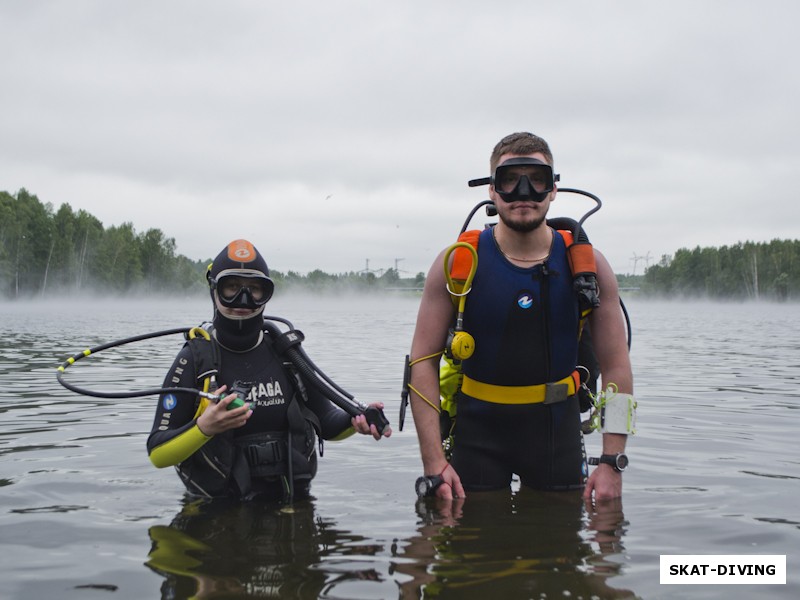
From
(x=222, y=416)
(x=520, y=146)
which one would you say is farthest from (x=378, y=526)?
(x=520, y=146)

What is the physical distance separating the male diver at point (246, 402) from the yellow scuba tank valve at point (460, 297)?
702mm

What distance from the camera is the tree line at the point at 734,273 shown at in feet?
359

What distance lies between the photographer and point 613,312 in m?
4.30

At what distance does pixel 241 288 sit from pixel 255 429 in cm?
88

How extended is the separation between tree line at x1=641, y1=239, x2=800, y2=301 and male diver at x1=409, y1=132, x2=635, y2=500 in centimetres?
11365

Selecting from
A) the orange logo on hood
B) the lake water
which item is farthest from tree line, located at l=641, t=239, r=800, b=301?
the orange logo on hood

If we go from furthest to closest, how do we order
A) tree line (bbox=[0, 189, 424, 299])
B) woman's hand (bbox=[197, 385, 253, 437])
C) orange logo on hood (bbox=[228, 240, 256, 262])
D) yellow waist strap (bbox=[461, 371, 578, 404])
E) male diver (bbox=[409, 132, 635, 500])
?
tree line (bbox=[0, 189, 424, 299]) < orange logo on hood (bbox=[228, 240, 256, 262]) < yellow waist strap (bbox=[461, 371, 578, 404]) < male diver (bbox=[409, 132, 635, 500]) < woman's hand (bbox=[197, 385, 253, 437])

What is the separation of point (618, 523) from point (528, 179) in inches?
80.4

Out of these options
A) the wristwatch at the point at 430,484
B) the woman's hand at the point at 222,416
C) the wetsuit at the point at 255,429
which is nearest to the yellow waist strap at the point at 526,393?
the wristwatch at the point at 430,484

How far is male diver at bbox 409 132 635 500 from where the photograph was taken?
425 cm

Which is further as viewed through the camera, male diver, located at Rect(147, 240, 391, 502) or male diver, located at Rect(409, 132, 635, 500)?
male diver, located at Rect(147, 240, 391, 502)

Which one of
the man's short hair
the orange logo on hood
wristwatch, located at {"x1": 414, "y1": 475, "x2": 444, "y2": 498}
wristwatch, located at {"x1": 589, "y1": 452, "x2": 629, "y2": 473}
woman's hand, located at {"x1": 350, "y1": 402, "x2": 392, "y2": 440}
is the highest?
the man's short hair

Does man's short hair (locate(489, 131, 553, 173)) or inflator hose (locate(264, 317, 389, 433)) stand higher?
man's short hair (locate(489, 131, 553, 173))

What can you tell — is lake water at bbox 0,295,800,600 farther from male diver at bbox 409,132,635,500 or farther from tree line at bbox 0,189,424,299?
tree line at bbox 0,189,424,299
